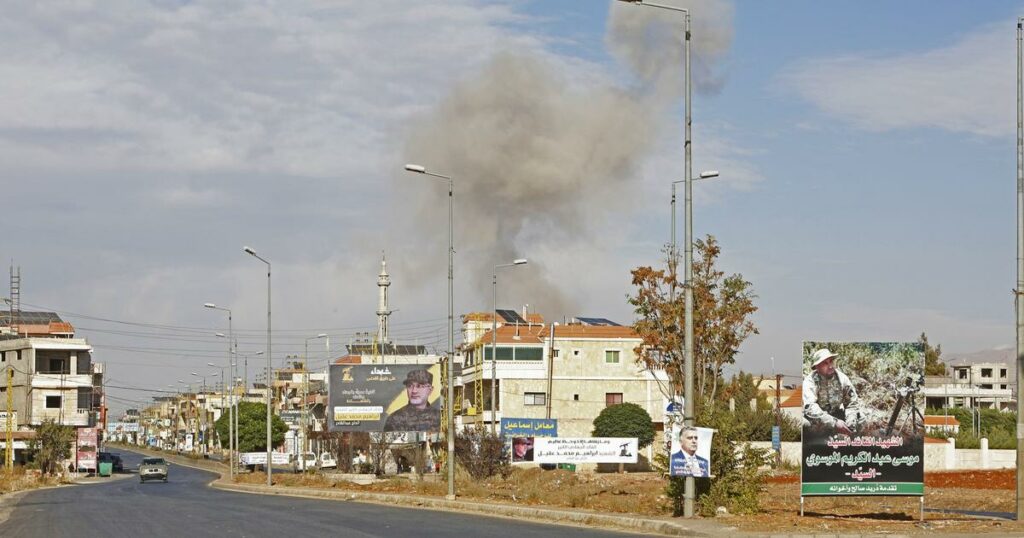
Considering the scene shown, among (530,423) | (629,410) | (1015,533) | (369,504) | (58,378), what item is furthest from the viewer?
(58,378)

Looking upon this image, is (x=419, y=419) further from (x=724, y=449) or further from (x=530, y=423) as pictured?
(x=724, y=449)

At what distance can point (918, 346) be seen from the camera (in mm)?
23922

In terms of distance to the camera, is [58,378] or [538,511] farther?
[58,378]

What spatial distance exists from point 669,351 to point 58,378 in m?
73.2

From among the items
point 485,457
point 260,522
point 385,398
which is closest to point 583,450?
point 485,457

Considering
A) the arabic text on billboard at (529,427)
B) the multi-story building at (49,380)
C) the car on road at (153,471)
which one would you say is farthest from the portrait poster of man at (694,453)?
the multi-story building at (49,380)

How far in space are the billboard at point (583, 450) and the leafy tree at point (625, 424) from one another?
114 feet

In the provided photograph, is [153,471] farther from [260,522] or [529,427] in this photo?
[260,522]

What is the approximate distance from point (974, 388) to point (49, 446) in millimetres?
92787

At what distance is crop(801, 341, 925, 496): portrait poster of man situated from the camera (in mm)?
23812

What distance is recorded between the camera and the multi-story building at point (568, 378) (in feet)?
283

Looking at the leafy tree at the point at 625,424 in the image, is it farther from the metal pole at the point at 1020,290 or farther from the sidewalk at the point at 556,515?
the metal pole at the point at 1020,290

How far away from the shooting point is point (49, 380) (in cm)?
10912

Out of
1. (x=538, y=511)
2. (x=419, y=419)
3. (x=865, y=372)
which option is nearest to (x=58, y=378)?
(x=419, y=419)
